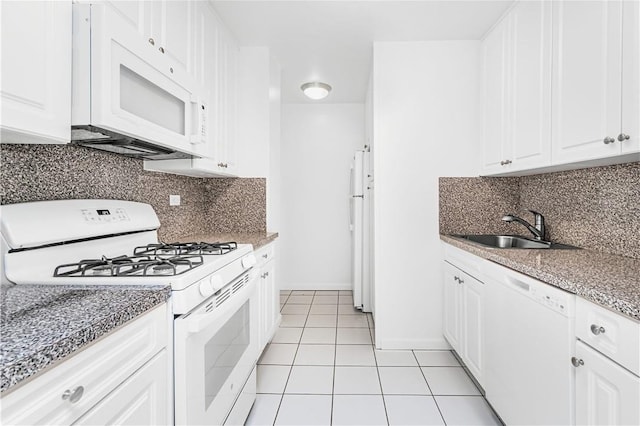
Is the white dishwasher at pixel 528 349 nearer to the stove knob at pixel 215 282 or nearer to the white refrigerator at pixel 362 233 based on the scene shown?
the stove knob at pixel 215 282

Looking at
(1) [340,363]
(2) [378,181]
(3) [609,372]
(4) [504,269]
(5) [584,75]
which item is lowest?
(1) [340,363]

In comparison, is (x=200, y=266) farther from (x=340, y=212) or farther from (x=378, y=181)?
(x=340, y=212)

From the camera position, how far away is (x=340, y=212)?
4.17 meters

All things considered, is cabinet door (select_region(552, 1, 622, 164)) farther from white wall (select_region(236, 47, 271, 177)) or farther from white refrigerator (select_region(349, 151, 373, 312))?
white wall (select_region(236, 47, 271, 177))

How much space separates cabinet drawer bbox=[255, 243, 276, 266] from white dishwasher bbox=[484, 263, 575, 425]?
136cm

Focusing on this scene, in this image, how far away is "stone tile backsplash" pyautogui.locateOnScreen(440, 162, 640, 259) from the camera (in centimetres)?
154

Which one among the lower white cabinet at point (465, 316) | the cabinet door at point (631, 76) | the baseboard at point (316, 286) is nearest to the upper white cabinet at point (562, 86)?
the cabinet door at point (631, 76)

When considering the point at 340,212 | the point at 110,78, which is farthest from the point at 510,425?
the point at 340,212

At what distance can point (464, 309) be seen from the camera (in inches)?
79.7

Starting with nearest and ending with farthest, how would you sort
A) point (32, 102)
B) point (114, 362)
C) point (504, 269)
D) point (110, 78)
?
point (114, 362) → point (32, 102) → point (110, 78) → point (504, 269)

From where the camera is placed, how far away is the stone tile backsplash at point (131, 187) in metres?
1.13

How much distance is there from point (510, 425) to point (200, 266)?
1542 mm

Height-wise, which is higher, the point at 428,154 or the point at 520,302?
the point at 428,154

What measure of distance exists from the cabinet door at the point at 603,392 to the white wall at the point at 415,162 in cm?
151
